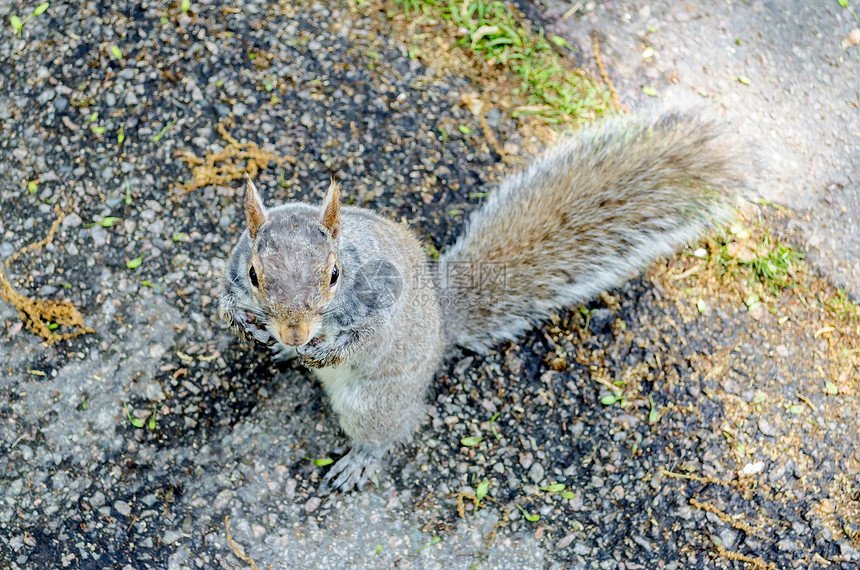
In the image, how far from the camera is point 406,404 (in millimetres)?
2520

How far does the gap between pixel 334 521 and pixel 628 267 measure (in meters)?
Answer: 1.36

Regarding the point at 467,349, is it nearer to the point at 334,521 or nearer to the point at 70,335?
the point at 334,521

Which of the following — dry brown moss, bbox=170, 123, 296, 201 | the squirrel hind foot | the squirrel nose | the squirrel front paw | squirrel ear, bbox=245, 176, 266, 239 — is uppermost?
squirrel ear, bbox=245, 176, 266, 239

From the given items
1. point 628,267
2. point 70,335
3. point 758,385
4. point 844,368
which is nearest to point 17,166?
point 70,335

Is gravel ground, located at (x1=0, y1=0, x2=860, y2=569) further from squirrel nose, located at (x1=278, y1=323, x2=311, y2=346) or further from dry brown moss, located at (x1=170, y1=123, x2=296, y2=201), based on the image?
squirrel nose, located at (x1=278, y1=323, x2=311, y2=346)

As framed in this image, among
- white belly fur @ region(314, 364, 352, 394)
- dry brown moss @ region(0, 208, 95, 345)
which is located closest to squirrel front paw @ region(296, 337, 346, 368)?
white belly fur @ region(314, 364, 352, 394)

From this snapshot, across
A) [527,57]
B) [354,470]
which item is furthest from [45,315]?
[527,57]

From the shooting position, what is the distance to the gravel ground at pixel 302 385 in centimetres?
249

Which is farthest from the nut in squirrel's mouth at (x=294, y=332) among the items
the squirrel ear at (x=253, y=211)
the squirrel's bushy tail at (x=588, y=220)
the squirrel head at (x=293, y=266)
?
the squirrel's bushy tail at (x=588, y=220)

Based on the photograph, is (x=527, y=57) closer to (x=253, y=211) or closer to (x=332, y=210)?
(x=332, y=210)

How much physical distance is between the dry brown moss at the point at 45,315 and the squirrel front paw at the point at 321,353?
922 millimetres

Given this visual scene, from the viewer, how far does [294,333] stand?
1878mm

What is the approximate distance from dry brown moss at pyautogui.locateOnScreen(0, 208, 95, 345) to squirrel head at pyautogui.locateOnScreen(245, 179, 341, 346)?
1.03 m

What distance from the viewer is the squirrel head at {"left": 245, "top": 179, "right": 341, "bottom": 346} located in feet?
6.10
